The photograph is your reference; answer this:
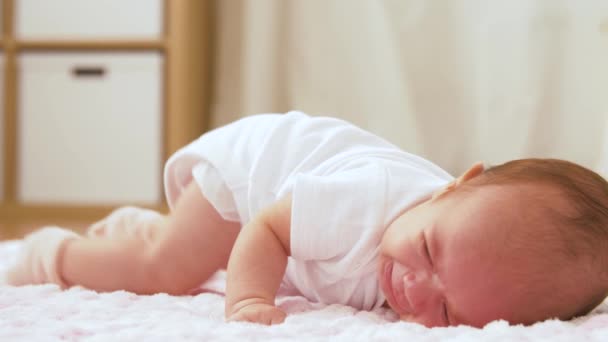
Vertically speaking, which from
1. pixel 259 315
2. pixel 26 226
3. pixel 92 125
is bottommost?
pixel 26 226

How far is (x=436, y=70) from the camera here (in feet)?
7.38

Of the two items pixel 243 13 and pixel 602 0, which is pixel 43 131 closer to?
pixel 243 13

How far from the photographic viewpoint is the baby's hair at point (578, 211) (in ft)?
2.18

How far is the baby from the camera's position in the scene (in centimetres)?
67

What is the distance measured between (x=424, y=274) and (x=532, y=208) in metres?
0.12

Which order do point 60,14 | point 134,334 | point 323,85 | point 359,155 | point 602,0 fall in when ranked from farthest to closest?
1. point 323,85
2. point 60,14
3. point 602,0
4. point 359,155
5. point 134,334

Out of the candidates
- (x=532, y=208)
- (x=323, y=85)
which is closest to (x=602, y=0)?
(x=323, y=85)

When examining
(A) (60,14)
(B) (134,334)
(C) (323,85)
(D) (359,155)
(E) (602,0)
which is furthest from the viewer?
(C) (323,85)

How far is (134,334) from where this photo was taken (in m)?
0.61

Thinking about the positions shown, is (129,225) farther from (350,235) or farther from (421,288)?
(421,288)

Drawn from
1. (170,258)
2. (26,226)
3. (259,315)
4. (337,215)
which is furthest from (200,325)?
(26,226)

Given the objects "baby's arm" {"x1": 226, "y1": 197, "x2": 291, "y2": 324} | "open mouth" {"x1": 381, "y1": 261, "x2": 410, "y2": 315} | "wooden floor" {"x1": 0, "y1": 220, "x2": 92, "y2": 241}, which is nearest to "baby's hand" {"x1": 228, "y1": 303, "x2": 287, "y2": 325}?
"baby's arm" {"x1": 226, "y1": 197, "x2": 291, "y2": 324}

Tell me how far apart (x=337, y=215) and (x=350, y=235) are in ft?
0.09

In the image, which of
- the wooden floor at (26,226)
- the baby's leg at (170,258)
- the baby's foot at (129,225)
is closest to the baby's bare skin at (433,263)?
the baby's leg at (170,258)
